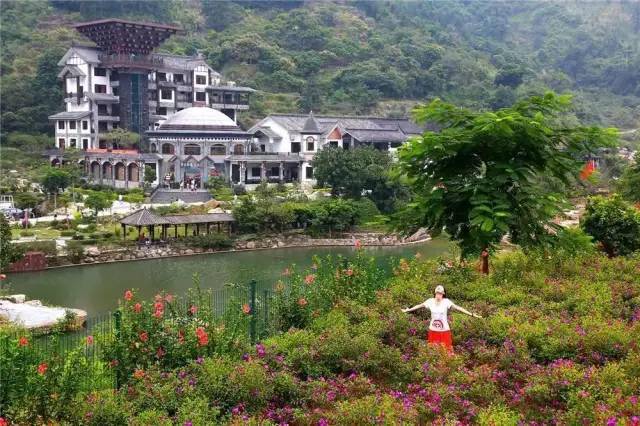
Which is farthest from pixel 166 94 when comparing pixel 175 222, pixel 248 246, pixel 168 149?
pixel 175 222

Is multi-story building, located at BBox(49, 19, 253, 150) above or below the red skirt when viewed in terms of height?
above

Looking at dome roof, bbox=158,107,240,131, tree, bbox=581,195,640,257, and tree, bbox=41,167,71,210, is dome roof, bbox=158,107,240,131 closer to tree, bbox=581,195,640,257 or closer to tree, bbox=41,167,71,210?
tree, bbox=41,167,71,210

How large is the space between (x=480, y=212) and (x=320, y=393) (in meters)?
4.16

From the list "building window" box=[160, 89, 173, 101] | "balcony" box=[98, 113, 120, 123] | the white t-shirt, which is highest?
"building window" box=[160, 89, 173, 101]

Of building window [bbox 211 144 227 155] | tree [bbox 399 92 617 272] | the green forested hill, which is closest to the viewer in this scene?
tree [bbox 399 92 617 272]

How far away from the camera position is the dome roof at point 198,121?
4269 cm

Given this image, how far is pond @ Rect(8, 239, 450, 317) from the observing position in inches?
846

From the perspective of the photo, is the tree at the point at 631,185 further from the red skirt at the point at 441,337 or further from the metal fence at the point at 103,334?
the red skirt at the point at 441,337

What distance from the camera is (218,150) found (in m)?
43.4

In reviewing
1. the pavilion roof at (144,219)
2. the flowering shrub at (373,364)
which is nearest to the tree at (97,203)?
the pavilion roof at (144,219)

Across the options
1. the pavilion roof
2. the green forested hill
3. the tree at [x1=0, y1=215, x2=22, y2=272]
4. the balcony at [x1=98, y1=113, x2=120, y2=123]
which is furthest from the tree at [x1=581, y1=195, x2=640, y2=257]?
the green forested hill

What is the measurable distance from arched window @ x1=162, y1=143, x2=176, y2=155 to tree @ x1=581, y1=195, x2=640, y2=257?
31525 millimetres

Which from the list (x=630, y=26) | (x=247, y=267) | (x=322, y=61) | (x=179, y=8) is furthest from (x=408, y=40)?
(x=247, y=267)

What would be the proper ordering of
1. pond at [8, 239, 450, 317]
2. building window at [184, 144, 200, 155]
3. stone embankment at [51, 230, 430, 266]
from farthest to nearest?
building window at [184, 144, 200, 155]
stone embankment at [51, 230, 430, 266]
pond at [8, 239, 450, 317]
